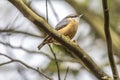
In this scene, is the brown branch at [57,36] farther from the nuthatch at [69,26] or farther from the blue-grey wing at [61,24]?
the blue-grey wing at [61,24]

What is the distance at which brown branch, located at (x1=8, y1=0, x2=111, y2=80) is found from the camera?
1.30m

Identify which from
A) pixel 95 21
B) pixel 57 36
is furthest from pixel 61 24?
pixel 57 36

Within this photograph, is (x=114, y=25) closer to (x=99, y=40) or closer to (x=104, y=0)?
(x=99, y=40)

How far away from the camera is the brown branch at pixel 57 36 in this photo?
1304mm

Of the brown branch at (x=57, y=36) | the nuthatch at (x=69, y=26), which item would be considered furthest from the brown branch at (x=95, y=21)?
the brown branch at (x=57, y=36)

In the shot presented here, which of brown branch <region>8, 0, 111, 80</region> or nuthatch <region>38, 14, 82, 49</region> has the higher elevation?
nuthatch <region>38, 14, 82, 49</region>

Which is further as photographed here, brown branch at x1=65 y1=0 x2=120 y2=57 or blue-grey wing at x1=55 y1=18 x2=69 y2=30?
brown branch at x1=65 y1=0 x2=120 y2=57

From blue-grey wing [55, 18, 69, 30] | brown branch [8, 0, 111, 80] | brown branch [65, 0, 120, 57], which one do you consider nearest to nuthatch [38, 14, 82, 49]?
blue-grey wing [55, 18, 69, 30]

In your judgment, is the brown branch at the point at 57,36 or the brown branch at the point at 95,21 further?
the brown branch at the point at 95,21

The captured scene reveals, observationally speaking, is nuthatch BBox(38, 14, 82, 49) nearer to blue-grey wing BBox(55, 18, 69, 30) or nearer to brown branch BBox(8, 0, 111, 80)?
blue-grey wing BBox(55, 18, 69, 30)

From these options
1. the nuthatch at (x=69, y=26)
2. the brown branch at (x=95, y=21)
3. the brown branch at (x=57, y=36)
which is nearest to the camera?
the brown branch at (x=57, y=36)

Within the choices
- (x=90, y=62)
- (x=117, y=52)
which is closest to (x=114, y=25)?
(x=117, y=52)

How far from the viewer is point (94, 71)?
57.1 inches

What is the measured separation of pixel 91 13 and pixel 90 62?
1.66 meters
